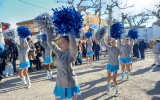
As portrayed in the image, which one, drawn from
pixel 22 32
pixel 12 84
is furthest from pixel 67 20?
pixel 12 84

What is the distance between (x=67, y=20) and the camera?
4035mm

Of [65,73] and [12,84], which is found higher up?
[65,73]

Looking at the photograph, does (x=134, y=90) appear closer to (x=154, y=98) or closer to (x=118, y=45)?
(x=154, y=98)

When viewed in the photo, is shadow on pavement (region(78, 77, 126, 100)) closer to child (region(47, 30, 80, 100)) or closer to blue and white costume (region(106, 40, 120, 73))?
blue and white costume (region(106, 40, 120, 73))

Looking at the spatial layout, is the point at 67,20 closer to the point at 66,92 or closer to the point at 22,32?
the point at 66,92

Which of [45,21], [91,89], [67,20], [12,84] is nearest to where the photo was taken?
[67,20]

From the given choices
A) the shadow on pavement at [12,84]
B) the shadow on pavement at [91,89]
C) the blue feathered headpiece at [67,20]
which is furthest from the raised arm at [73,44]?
the shadow on pavement at [12,84]

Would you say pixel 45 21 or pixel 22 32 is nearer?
pixel 45 21

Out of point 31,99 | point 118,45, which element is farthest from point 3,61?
point 118,45

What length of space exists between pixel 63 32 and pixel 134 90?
17.4ft

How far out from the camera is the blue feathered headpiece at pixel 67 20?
4027 mm

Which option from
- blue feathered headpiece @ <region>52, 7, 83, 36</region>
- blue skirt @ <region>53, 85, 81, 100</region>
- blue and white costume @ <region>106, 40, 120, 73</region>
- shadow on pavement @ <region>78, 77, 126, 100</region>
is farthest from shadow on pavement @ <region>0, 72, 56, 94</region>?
blue feathered headpiece @ <region>52, 7, 83, 36</region>

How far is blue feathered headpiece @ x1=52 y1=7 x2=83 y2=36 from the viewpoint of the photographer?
13.2ft

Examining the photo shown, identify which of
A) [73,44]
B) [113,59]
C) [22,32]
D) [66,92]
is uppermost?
[22,32]
